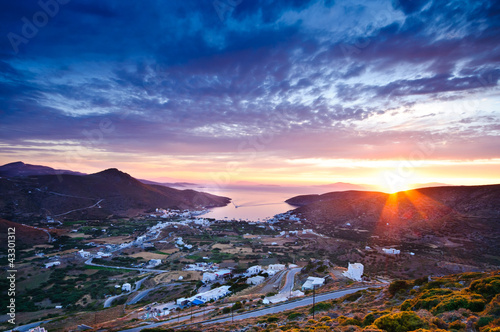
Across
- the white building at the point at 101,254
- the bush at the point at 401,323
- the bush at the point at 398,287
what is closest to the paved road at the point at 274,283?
the bush at the point at 398,287

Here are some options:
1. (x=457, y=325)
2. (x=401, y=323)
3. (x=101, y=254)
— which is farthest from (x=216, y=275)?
(x=457, y=325)

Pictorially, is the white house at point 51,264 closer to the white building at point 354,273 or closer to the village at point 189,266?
the village at point 189,266

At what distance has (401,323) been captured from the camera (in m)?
8.07

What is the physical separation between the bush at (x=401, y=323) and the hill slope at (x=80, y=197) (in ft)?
287

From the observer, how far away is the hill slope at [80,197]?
7269cm

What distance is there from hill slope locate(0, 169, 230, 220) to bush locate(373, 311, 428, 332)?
87.5m

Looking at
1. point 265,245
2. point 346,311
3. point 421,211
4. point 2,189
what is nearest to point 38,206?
point 2,189

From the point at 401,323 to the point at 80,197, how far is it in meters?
104

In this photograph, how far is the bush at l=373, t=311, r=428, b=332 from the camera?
Answer: 7802mm

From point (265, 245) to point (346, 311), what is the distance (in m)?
40.5

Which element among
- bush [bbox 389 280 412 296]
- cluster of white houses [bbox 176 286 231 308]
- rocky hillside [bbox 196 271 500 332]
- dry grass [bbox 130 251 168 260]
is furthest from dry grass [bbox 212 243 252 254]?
bush [bbox 389 280 412 296]

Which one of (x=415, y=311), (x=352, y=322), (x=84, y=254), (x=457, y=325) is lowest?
(x=84, y=254)

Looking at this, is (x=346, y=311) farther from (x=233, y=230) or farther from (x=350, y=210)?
(x=350, y=210)

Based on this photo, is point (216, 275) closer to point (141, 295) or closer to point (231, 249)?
point (141, 295)
